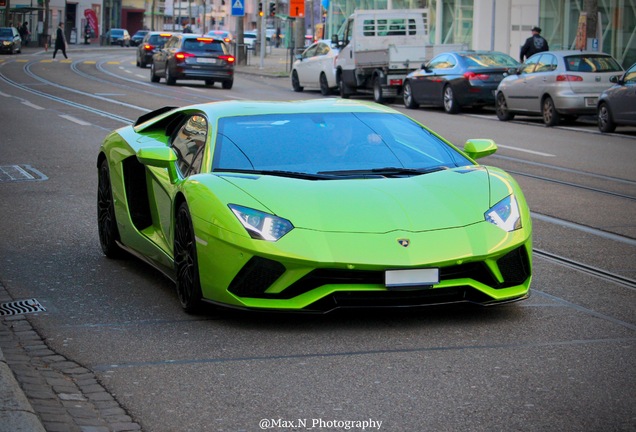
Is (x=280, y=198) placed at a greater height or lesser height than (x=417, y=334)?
greater

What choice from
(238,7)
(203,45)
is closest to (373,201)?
(203,45)

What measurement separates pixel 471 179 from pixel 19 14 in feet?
318

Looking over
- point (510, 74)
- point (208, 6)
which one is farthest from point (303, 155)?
point (208, 6)

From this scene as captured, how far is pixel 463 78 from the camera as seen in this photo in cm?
2836

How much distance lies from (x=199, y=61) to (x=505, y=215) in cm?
3227

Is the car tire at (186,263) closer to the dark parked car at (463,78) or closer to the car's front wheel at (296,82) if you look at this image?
the dark parked car at (463,78)

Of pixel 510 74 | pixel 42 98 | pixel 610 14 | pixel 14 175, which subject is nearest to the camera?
pixel 14 175

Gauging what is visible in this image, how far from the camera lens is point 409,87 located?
101 ft

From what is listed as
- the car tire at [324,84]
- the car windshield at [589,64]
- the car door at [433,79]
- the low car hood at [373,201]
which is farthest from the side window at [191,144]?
the car tire at [324,84]

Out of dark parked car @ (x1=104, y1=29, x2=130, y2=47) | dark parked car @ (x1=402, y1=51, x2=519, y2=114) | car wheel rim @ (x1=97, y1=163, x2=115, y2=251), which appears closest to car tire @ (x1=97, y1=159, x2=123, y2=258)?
car wheel rim @ (x1=97, y1=163, x2=115, y2=251)

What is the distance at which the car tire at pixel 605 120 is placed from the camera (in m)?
22.6

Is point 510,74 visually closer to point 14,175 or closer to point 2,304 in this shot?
point 14,175

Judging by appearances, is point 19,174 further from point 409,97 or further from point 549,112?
point 409,97

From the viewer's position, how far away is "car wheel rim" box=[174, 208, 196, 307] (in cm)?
665
